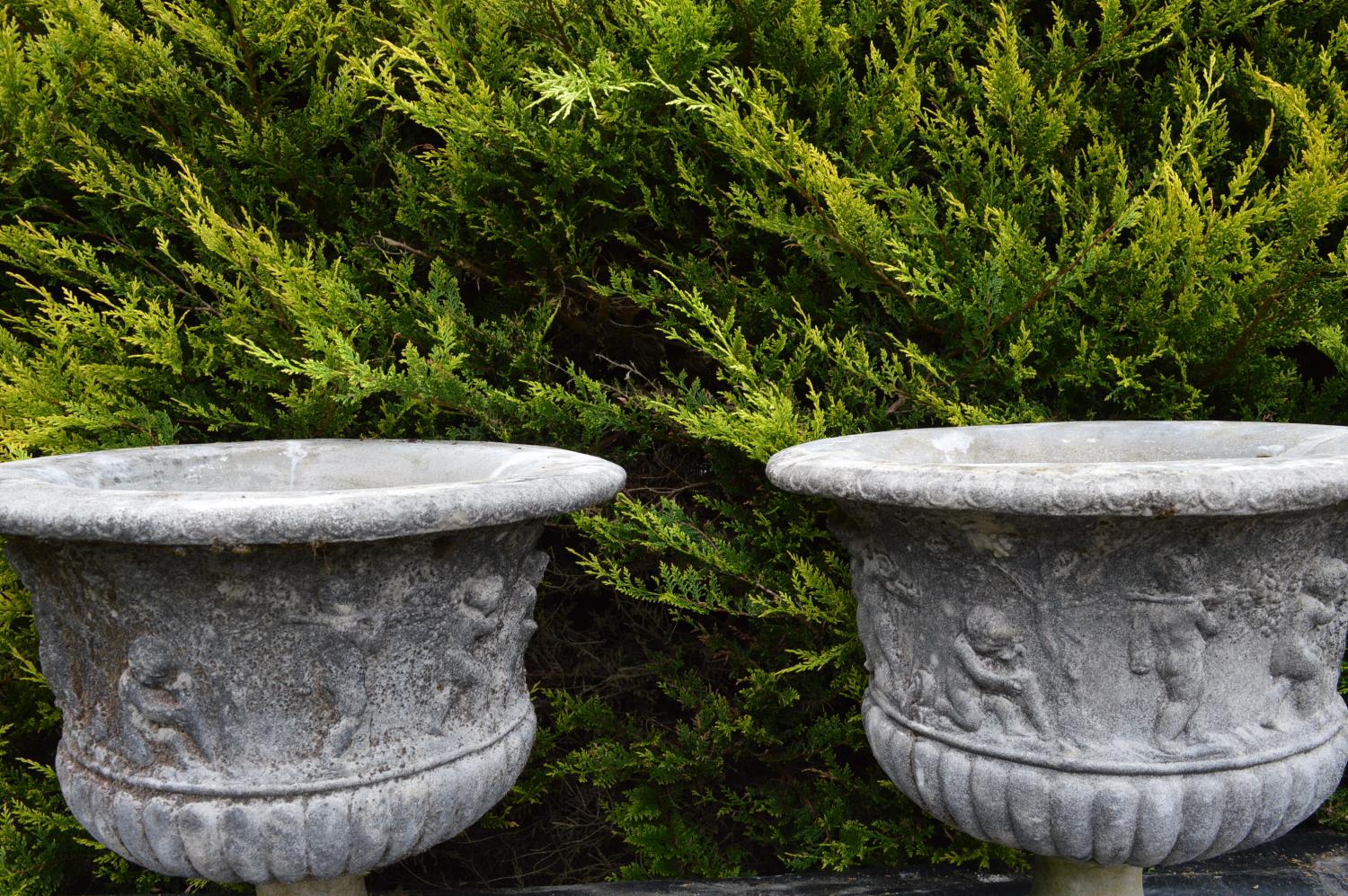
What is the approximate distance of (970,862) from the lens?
8.12 feet

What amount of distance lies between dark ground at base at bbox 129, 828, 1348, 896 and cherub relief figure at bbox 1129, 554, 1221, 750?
1.00 meters

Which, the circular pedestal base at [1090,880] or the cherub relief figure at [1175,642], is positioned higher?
the cherub relief figure at [1175,642]

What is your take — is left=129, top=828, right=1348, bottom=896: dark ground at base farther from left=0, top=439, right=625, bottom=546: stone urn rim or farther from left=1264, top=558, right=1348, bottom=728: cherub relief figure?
left=0, top=439, right=625, bottom=546: stone urn rim

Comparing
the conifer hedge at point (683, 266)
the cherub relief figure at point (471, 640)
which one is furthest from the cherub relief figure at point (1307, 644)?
the cherub relief figure at point (471, 640)

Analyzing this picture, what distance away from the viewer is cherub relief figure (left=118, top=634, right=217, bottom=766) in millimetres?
1530

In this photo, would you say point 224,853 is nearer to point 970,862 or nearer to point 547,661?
point 547,661

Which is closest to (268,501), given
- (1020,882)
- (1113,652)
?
(1113,652)

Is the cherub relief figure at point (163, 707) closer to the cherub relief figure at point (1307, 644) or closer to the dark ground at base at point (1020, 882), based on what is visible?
the dark ground at base at point (1020, 882)

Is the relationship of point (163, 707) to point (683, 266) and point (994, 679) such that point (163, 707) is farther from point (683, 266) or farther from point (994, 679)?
point (683, 266)

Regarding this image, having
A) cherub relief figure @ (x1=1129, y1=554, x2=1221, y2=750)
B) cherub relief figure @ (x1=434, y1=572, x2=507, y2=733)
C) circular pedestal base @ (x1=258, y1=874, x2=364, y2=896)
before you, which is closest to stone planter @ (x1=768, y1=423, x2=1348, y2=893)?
cherub relief figure @ (x1=1129, y1=554, x2=1221, y2=750)

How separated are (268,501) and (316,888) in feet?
3.38

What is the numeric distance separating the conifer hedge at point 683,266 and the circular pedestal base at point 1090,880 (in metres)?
0.51

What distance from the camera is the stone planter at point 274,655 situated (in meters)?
1.40

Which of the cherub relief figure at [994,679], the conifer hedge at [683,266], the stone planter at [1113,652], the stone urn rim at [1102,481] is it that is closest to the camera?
the stone urn rim at [1102,481]
